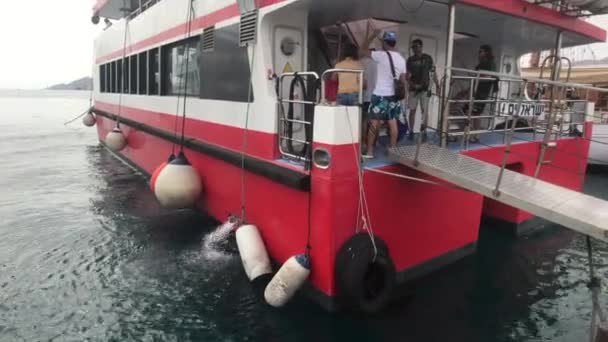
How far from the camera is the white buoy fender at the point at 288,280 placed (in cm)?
397

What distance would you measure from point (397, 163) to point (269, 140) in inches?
53.0

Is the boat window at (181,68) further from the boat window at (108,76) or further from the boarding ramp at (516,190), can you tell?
the boat window at (108,76)

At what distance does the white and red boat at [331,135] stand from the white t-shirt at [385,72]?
1.67ft

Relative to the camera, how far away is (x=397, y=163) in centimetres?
434

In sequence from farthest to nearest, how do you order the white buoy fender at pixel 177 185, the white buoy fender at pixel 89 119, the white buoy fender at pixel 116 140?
the white buoy fender at pixel 89 119 < the white buoy fender at pixel 116 140 < the white buoy fender at pixel 177 185

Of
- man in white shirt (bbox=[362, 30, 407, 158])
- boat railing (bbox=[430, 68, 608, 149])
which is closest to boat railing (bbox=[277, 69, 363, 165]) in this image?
man in white shirt (bbox=[362, 30, 407, 158])

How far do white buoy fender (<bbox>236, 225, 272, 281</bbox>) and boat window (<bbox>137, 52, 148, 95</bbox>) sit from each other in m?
5.26

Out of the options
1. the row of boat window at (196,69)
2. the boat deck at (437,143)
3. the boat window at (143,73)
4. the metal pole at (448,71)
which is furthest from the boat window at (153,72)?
the metal pole at (448,71)

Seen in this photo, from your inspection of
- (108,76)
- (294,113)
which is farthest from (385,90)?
(108,76)

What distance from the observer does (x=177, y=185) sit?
6.01 m

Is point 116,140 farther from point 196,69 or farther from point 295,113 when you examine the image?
point 295,113

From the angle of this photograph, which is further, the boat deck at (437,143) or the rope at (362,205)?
the boat deck at (437,143)

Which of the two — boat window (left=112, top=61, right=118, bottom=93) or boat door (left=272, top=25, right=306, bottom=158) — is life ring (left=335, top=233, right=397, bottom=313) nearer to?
boat door (left=272, top=25, right=306, bottom=158)

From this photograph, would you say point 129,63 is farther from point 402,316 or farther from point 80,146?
point 402,316
